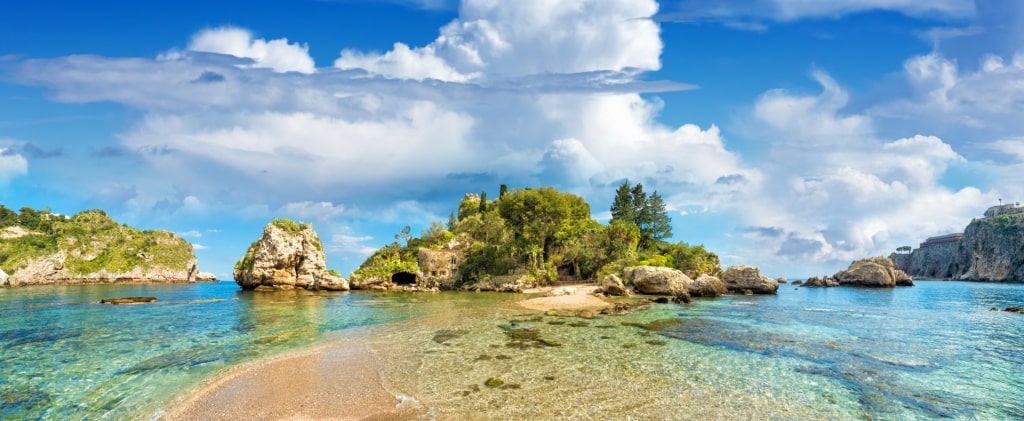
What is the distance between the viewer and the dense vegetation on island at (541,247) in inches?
2872

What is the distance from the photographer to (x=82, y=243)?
10438 cm

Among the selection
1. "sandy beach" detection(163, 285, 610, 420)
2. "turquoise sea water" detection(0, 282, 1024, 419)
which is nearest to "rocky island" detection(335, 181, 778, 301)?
"turquoise sea water" detection(0, 282, 1024, 419)

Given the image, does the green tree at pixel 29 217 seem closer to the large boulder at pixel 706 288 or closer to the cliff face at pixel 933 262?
the large boulder at pixel 706 288

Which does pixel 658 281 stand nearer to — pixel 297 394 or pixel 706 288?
pixel 706 288

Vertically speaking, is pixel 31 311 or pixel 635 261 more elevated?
pixel 635 261

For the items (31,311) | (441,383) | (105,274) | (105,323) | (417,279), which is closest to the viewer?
(441,383)

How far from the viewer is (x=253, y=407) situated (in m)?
12.2

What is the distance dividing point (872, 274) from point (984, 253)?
8593 centimetres

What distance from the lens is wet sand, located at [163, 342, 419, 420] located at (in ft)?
38.2

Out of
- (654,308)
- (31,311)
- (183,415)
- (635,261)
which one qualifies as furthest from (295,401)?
(635,261)

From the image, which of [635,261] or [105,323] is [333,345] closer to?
[105,323]

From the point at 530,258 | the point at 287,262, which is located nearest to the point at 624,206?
the point at 530,258

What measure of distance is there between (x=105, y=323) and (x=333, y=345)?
757 inches

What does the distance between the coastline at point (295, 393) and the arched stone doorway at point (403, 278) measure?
187ft
